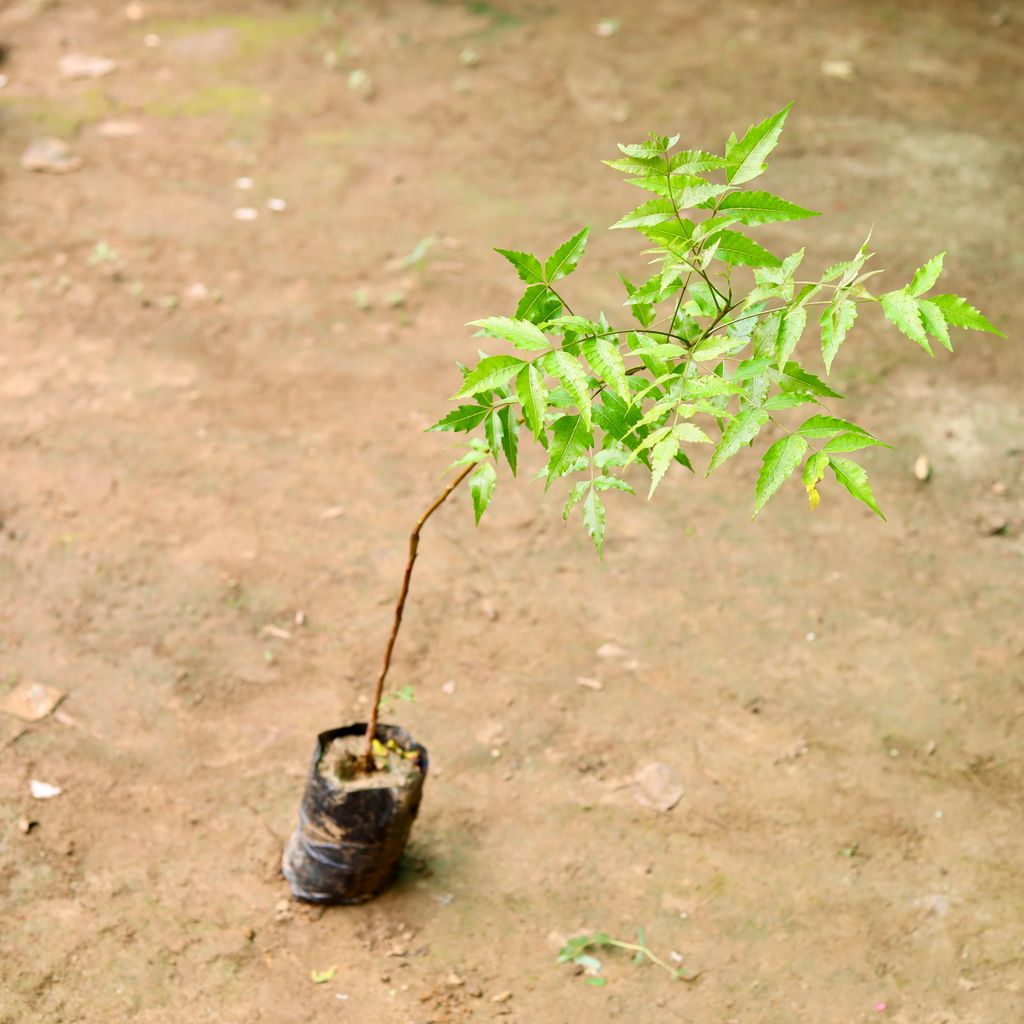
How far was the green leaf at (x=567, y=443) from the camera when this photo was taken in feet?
7.25

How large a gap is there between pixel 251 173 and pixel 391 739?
4.58 m

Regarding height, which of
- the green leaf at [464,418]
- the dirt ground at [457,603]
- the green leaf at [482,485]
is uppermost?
the green leaf at [464,418]

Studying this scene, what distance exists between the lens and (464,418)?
2.36 m

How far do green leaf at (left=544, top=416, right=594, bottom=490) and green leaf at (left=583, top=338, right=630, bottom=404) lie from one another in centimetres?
13

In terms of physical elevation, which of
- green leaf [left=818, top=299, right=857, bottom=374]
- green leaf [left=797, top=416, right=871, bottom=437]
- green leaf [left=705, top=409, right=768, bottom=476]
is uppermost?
green leaf [left=818, top=299, right=857, bottom=374]

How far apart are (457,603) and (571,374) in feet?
7.62

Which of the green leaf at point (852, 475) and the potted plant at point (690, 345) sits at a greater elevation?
the potted plant at point (690, 345)

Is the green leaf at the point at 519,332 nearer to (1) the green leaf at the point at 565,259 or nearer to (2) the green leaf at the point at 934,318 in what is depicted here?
(1) the green leaf at the point at 565,259

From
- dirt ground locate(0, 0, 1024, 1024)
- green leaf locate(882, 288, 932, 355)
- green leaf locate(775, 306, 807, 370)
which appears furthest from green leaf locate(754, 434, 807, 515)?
dirt ground locate(0, 0, 1024, 1024)

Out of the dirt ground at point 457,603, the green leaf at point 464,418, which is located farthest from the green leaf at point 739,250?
the dirt ground at point 457,603

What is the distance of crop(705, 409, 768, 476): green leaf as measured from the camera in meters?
1.99

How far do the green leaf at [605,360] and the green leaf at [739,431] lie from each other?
19 cm

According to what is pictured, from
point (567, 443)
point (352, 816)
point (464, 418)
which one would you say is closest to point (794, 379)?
point (567, 443)

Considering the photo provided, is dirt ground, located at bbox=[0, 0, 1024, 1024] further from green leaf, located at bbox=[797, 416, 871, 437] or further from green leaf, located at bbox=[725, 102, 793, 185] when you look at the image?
green leaf, located at bbox=[725, 102, 793, 185]
